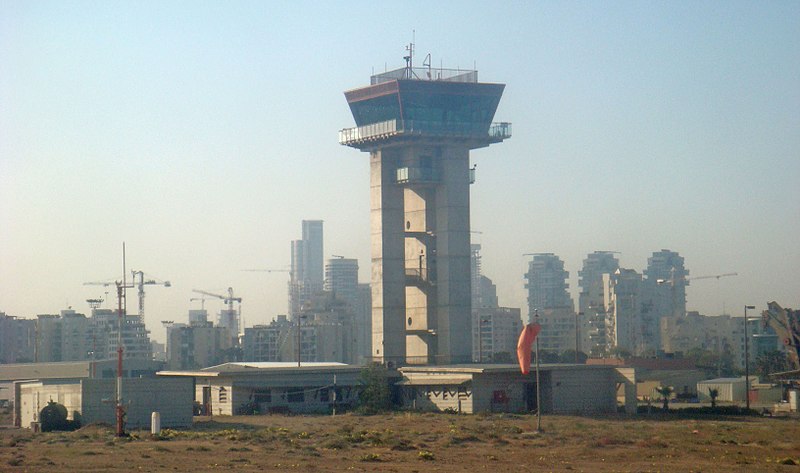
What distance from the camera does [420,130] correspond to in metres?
132

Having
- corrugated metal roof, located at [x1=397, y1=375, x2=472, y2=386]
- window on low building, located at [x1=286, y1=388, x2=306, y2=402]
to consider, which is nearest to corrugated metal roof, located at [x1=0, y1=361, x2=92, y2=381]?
window on low building, located at [x1=286, y1=388, x2=306, y2=402]

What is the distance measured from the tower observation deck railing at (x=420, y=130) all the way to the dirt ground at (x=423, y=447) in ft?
146

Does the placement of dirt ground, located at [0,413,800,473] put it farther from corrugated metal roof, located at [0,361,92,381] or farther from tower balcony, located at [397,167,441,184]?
corrugated metal roof, located at [0,361,92,381]

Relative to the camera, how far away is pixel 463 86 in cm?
13425

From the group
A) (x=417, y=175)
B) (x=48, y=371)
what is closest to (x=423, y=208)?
(x=417, y=175)

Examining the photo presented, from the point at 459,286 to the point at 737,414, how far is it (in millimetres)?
38247

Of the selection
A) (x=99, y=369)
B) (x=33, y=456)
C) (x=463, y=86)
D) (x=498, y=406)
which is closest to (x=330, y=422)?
(x=498, y=406)

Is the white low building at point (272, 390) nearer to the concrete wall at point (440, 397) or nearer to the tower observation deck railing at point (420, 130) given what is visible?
the concrete wall at point (440, 397)

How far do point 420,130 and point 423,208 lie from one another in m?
8.71

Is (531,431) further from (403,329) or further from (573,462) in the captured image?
(403,329)

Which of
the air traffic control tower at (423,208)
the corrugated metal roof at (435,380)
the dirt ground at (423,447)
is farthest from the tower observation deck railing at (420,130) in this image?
the dirt ground at (423,447)

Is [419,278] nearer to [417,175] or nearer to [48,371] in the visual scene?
[417,175]

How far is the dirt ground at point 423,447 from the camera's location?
199 ft

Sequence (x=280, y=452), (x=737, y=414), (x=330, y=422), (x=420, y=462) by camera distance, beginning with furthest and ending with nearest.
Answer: (x=737, y=414), (x=330, y=422), (x=280, y=452), (x=420, y=462)
